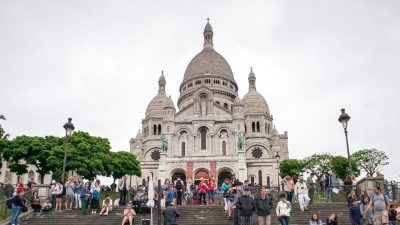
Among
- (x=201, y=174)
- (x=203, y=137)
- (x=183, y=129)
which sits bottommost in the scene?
(x=201, y=174)

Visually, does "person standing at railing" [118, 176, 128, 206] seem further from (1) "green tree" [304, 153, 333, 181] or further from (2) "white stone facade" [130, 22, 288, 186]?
(1) "green tree" [304, 153, 333, 181]

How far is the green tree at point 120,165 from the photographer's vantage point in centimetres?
4461

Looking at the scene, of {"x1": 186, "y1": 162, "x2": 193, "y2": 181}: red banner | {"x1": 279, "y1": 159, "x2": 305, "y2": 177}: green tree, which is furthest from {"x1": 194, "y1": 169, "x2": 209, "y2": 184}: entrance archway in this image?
{"x1": 279, "y1": 159, "x2": 305, "y2": 177}: green tree

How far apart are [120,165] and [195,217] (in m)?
29.0

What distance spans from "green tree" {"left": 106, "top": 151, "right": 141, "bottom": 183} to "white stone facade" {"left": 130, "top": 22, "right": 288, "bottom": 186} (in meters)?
5.48

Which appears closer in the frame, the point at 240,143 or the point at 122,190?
the point at 122,190

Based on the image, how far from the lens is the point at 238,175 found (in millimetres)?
54500

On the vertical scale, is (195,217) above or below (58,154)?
below

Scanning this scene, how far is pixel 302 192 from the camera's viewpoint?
18.9 metres

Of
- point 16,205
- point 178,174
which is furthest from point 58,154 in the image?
point 16,205

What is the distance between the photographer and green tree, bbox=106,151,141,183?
44.6m

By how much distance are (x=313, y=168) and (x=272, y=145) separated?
7088 millimetres

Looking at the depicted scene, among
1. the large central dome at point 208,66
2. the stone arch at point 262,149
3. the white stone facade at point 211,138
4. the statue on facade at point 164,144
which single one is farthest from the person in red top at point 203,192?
the large central dome at point 208,66

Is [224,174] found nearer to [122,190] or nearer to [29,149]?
[29,149]
